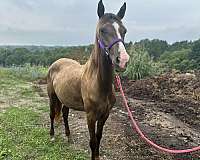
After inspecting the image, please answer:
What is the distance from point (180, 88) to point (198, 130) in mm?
4490

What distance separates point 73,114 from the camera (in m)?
8.28

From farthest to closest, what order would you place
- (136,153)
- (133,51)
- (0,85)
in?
1. (133,51)
2. (0,85)
3. (136,153)

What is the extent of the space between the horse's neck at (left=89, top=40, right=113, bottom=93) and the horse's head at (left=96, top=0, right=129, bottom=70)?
0.17 meters

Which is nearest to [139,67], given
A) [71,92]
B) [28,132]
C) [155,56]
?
[28,132]

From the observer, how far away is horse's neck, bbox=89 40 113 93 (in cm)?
429

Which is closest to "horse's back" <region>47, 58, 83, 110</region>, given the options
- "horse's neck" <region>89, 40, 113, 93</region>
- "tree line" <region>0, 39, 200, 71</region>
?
"horse's neck" <region>89, 40, 113, 93</region>

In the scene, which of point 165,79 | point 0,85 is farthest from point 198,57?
point 0,85

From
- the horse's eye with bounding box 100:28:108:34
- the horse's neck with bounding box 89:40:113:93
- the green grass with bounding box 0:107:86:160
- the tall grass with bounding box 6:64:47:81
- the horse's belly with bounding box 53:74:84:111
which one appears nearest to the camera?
the horse's eye with bounding box 100:28:108:34

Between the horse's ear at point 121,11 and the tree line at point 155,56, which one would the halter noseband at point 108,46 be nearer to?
the horse's ear at point 121,11

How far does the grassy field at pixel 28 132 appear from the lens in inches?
214

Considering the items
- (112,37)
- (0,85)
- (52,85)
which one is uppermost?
(112,37)

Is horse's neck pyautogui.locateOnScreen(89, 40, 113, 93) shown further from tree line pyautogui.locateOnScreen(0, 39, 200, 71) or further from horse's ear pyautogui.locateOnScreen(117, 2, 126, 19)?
tree line pyautogui.locateOnScreen(0, 39, 200, 71)

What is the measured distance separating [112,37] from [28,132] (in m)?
3.59

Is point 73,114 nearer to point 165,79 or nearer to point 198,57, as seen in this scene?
point 165,79
